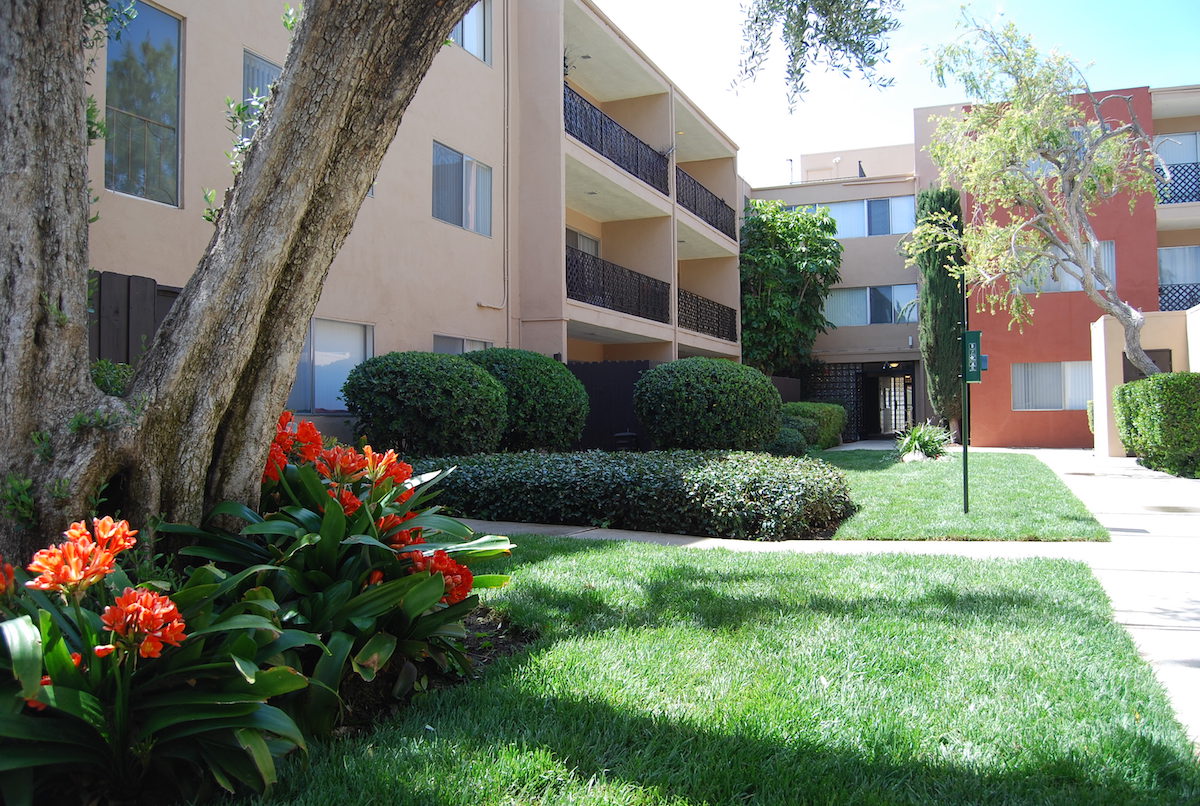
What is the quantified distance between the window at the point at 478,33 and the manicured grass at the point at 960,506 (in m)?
9.16

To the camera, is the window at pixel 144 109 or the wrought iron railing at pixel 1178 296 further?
the wrought iron railing at pixel 1178 296

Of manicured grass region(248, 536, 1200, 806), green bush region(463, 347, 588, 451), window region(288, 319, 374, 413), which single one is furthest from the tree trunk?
green bush region(463, 347, 588, 451)

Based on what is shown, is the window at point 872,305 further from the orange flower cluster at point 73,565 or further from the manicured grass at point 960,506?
the orange flower cluster at point 73,565

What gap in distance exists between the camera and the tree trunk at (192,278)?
124 inches

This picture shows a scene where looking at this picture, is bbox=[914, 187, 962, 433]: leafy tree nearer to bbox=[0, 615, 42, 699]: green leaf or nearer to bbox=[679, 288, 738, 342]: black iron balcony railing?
bbox=[679, 288, 738, 342]: black iron balcony railing

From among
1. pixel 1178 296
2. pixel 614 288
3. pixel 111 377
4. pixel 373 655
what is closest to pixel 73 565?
pixel 373 655

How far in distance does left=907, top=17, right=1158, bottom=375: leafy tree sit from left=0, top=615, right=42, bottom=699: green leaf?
1724 centimetres

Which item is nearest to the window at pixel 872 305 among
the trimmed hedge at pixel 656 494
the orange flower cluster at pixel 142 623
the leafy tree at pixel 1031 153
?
the leafy tree at pixel 1031 153

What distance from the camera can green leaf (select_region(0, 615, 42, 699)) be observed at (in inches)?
85.9

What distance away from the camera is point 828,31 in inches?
245

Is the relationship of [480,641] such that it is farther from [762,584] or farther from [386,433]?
[386,433]

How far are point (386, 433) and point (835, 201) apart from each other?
21.6 meters

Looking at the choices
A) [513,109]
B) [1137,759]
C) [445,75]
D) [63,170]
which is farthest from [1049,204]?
[63,170]

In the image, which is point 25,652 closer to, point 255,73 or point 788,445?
point 255,73
